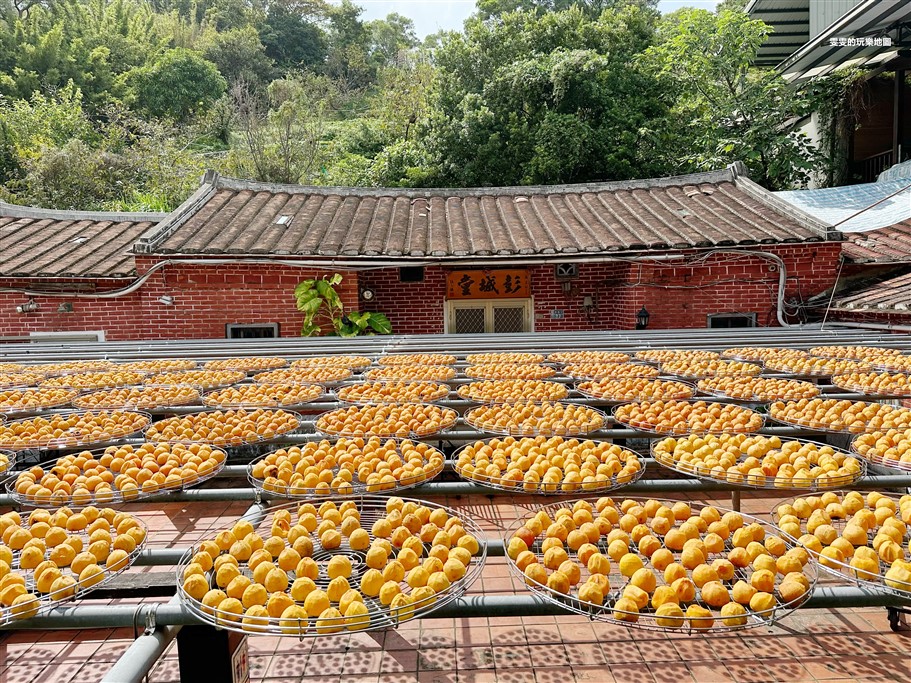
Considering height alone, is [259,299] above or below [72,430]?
above

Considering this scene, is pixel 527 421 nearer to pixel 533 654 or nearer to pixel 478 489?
pixel 478 489

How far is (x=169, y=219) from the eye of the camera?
9.44 m

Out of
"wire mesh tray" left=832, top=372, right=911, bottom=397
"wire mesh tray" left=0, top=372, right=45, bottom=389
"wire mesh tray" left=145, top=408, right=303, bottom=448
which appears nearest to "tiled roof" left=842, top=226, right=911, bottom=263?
"wire mesh tray" left=832, top=372, right=911, bottom=397

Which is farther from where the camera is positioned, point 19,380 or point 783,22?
point 783,22

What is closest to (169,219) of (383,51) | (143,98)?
(143,98)

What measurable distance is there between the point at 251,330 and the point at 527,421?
7145mm

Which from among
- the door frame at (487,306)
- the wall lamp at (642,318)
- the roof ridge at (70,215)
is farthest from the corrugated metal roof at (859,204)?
the roof ridge at (70,215)

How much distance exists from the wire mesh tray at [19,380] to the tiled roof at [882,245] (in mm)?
10499

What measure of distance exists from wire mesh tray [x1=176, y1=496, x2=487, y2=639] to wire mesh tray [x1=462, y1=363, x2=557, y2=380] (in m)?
2.32

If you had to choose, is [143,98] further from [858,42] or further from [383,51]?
[858,42]

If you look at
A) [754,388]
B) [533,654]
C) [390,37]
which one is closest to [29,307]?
[533,654]

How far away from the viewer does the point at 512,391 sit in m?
4.19

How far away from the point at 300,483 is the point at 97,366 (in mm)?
4081

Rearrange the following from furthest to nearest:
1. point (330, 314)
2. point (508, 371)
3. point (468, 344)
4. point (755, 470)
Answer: point (330, 314) < point (468, 344) < point (508, 371) < point (755, 470)
